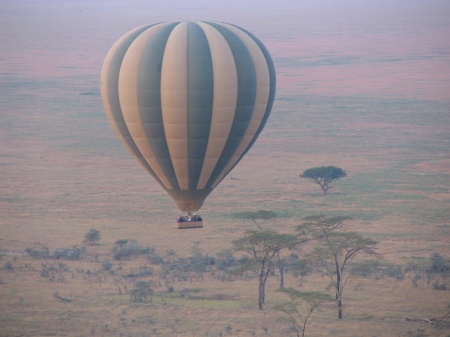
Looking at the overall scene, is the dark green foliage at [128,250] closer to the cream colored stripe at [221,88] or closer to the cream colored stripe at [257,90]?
the cream colored stripe at [257,90]

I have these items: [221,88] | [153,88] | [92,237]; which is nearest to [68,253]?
[92,237]

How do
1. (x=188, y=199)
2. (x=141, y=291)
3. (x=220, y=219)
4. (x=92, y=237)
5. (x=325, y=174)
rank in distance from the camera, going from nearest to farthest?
→ (x=188, y=199)
(x=141, y=291)
(x=92, y=237)
(x=220, y=219)
(x=325, y=174)

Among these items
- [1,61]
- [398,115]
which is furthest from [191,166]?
[1,61]

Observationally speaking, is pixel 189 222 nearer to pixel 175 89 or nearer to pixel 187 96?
pixel 187 96

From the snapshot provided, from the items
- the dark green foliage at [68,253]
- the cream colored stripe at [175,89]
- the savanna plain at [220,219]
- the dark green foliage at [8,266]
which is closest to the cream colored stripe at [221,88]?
the cream colored stripe at [175,89]

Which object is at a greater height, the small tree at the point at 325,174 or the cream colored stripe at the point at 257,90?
the small tree at the point at 325,174

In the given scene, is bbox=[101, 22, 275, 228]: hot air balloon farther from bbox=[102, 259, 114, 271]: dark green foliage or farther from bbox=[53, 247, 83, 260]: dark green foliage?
bbox=[53, 247, 83, 260]: dark green foliage

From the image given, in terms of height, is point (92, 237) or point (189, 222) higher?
point (92, 237)
